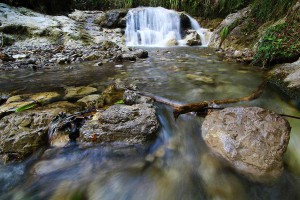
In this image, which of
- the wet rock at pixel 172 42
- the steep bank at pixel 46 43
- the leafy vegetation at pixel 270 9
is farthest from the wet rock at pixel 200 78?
the wet rock at pixel 172 42

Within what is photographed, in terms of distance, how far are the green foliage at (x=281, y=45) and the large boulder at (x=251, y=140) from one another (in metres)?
3.03

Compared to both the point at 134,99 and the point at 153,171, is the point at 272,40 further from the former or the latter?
the point at 153,171

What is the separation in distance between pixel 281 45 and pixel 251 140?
344cm

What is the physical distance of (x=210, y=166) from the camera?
1715mm

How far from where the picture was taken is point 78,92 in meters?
3.15

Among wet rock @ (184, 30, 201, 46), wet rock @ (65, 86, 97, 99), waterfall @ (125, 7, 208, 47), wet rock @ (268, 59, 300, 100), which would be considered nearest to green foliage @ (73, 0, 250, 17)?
waterfall @ (125, 7, 208, 47)

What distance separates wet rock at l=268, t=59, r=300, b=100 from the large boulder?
143 cm

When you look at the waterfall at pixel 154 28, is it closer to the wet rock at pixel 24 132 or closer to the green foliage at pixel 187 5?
the green foliage at pixel 187 5

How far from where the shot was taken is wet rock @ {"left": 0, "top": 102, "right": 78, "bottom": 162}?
5.81 feet

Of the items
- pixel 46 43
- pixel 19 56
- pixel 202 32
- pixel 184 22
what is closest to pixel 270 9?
pixel 202 32

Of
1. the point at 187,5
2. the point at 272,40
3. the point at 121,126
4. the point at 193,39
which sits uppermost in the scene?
the point at 187,5

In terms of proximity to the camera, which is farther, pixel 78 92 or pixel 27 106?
pixel 78 92

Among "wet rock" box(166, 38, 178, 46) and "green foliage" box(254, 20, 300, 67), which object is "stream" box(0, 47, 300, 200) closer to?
"green foliage" box(254, 20, 300, 67)

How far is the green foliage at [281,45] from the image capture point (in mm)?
3990
